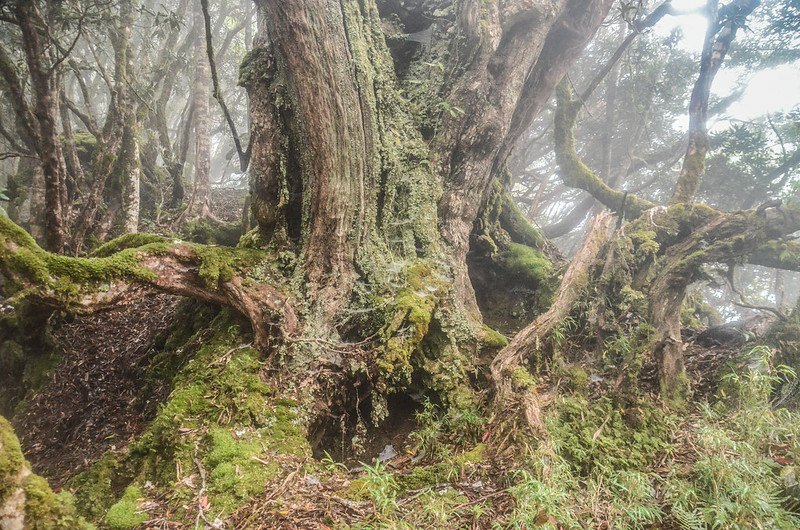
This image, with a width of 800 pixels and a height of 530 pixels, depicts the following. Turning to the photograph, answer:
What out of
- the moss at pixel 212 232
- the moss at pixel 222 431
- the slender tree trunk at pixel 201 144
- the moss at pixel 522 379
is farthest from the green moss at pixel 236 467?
the slender tree trunk at pixel 201 144

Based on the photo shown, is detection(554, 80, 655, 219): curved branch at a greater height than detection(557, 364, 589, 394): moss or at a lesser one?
greater

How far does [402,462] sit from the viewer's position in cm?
368

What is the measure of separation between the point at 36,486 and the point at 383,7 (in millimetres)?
6939

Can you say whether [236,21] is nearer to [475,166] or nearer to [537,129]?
[537,129]

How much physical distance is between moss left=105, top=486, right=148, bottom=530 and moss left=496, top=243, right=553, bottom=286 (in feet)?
20.2

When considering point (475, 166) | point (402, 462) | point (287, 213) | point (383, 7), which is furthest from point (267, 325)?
point (383, 7)

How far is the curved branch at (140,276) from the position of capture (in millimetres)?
2793

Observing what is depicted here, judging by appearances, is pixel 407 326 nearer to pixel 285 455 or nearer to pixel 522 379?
pixel 522 379

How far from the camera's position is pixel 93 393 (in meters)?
4.46

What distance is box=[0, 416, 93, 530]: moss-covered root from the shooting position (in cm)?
194

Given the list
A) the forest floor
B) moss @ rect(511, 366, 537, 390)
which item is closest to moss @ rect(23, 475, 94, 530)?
the forest floor

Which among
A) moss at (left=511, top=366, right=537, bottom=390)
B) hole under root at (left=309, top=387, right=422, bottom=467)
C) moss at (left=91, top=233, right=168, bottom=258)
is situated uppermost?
moss at (left=91, top=233, right=168, bottom=258)

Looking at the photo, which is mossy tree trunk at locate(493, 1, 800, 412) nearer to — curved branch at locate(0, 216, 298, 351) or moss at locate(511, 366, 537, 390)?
moss at locate(511, 366, 537, 390)

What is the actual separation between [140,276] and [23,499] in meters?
1.69
